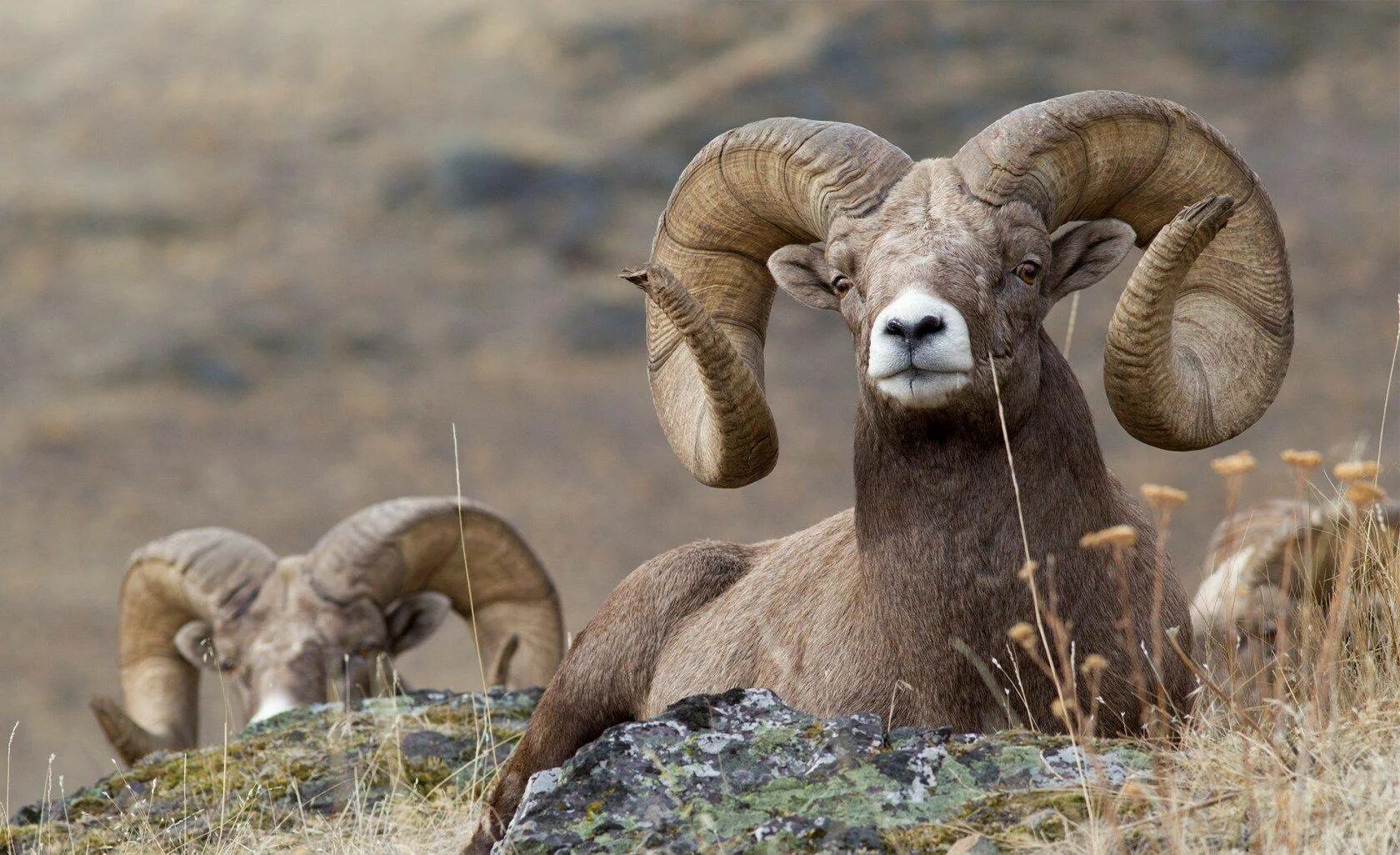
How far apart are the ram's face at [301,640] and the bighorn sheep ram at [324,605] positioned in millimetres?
10

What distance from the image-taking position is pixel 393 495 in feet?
145

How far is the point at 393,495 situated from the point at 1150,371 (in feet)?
129

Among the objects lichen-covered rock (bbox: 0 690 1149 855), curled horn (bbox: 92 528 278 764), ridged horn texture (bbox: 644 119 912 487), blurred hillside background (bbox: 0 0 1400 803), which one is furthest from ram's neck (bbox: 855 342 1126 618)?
blurred hillside background (bbox: 0 0 1400 803)

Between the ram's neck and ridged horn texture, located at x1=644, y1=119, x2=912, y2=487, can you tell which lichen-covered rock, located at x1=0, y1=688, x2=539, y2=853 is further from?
the ram's neck

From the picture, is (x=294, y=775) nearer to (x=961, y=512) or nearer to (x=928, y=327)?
(x=961, y=512)

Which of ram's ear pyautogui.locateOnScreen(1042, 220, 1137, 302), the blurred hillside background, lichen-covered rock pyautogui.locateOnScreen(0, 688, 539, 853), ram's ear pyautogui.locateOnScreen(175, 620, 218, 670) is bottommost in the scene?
lichen-covered rock pyautogui.locateOnScreen(0, 688, 539, 853)

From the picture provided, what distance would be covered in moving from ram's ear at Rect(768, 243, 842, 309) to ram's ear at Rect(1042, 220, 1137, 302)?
76 centimetres

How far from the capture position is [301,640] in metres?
12.6

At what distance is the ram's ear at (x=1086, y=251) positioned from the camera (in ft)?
20.8

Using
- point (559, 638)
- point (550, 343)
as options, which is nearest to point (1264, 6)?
point (550, 343)

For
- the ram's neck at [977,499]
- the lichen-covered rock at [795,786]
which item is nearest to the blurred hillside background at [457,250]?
the ram's neck at [977,499]

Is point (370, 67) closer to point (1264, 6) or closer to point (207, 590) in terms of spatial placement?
point (1264, 6)

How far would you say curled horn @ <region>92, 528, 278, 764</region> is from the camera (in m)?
13.5

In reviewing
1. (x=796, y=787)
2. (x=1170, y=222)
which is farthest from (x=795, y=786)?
(x=1170, y=222)
